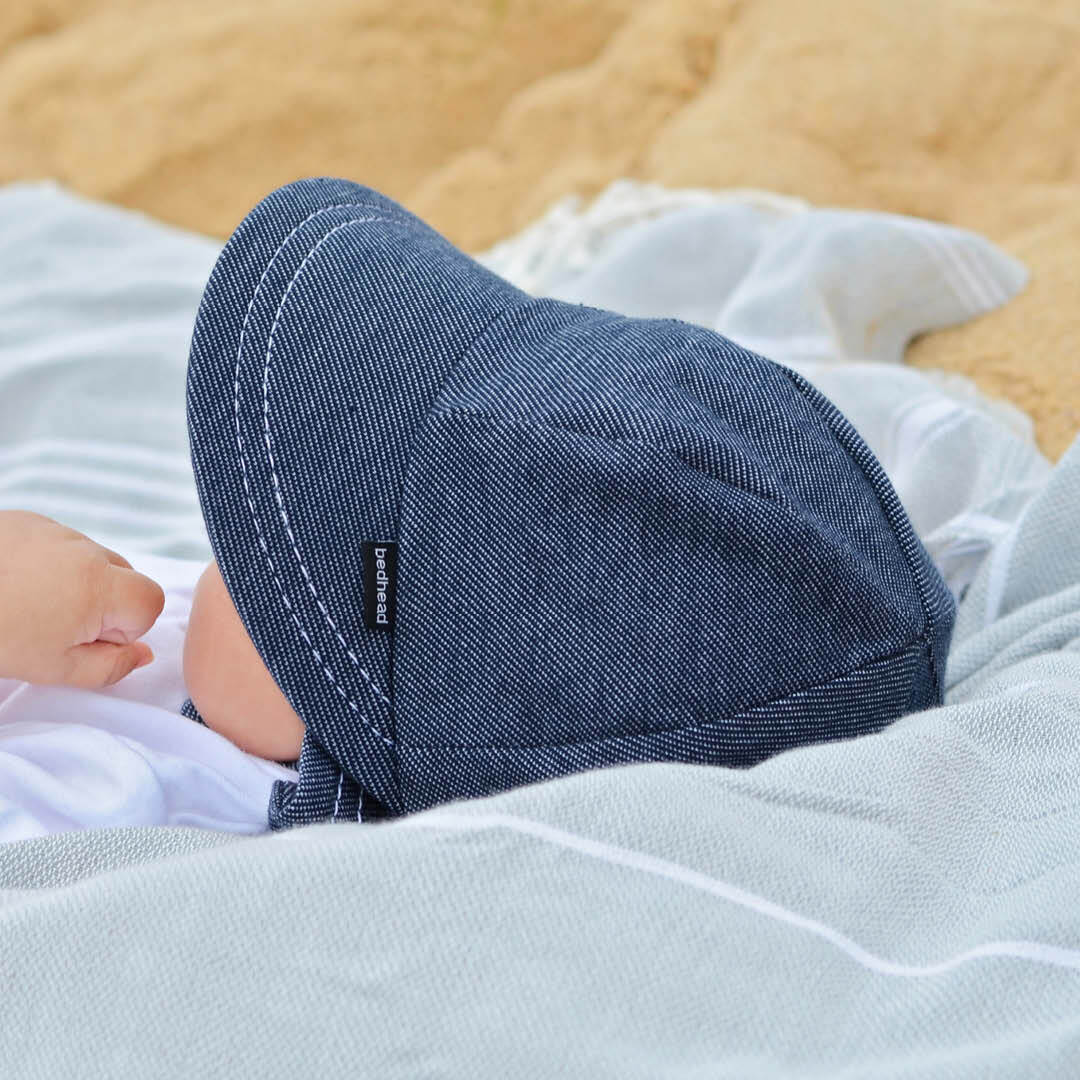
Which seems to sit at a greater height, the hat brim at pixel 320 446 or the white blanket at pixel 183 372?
the hat brim at pixel 320 446

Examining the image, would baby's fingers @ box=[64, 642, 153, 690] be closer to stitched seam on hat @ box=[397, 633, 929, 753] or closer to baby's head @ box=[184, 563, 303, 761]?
baby's head @ box=[184, 563, 303, 761]

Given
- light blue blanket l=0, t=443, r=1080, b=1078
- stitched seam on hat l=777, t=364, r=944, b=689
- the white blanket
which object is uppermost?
stitched seam on hat l=777, t=364, r=944, b=689

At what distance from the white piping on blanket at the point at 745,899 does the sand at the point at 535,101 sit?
2.92 ft

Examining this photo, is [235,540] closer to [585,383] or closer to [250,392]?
[250,392]

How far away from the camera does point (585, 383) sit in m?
0.50

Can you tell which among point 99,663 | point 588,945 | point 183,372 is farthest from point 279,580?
point 183,372

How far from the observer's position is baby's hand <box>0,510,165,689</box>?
56cm

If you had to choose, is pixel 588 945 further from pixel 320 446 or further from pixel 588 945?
pixel 320 446

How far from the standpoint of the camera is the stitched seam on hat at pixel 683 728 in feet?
1.61

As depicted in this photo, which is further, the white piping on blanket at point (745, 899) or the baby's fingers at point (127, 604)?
the baby's fingers at point (127, 604)

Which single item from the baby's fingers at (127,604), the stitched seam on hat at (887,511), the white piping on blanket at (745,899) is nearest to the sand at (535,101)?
the stitched seam on hat at (887,511)

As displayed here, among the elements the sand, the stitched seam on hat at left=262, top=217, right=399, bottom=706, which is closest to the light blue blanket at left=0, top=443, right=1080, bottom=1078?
the stitched seam on hat at left=262, top=217, right=399, bottom=706

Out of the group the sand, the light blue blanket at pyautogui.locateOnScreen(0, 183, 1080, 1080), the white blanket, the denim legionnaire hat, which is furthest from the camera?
the sand

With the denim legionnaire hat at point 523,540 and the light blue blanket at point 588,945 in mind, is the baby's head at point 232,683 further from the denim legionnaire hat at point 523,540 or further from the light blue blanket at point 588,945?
the light blue blanket at point 588,945
